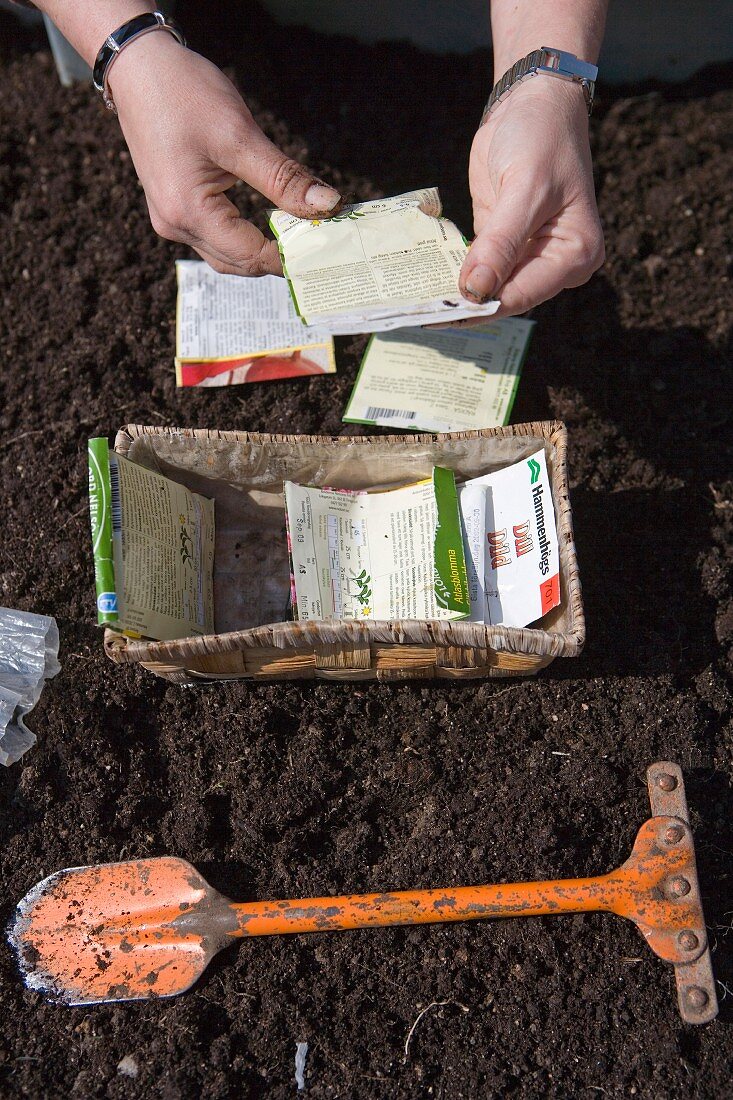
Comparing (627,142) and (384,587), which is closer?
(384,587)

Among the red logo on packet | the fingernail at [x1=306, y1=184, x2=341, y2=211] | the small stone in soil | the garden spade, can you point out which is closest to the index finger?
the fingernail at [x1=306, y1=184, x2=341, y2=211]

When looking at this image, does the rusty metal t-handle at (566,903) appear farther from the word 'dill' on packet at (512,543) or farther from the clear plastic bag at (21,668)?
the clear plastic bag at (21,668)

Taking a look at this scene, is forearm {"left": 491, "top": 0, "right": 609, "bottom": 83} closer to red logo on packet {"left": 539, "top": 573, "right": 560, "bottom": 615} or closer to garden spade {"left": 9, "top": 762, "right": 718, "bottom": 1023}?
red logo on packet {"left": 539, "top": 573, "right": 560, "bottom": 615}

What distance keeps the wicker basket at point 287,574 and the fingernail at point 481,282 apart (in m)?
0.23

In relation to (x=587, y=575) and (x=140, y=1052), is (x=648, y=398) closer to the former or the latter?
(x=587, y=575)

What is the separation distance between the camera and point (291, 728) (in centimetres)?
154

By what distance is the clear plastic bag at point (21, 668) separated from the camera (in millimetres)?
1530

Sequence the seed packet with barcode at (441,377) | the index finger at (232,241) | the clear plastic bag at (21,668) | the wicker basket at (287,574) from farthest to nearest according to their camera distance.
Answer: the seed packet with barcode at (441,377), the clear plastic bag at (21,668), the index finger at (232,241), the wicker basket at (287,574)

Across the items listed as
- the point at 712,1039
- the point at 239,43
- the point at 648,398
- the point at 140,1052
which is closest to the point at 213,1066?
the point at 140,1052

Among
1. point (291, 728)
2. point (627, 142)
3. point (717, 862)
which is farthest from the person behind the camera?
point (627, 142)

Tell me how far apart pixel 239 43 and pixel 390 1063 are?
2494 millimetres

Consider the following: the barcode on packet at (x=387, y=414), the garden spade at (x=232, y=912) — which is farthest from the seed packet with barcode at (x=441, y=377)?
the garden spade at (x=232, y=912)

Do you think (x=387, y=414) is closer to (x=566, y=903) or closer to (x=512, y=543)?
(x=512, y=543)

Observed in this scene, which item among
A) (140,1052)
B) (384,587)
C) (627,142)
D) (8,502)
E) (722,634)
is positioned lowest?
(140,1052)
